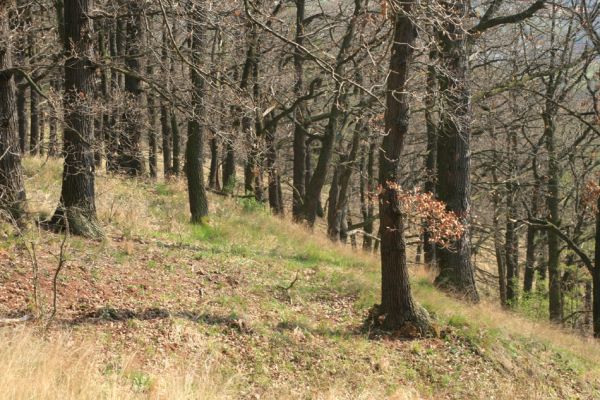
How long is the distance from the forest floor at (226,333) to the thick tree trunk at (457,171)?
590 mm

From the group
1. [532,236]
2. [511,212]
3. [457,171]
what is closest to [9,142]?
[457,171]

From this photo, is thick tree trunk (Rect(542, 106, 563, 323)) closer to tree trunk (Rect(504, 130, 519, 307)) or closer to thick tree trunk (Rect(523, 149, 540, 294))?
thick tree trunk (Rect(523, 149, 540, 294))

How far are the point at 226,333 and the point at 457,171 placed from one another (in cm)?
561

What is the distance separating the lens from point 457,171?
1078 cm

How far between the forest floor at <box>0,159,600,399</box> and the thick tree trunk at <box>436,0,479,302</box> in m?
0.59

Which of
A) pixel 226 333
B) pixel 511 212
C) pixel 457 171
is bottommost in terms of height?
pixel 226 333

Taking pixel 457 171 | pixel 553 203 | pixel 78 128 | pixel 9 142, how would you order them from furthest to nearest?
1. pixel 553 203
2. pixel 457 171
3. pixel 78 128
4. pixel 9 142

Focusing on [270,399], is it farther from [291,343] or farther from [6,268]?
[6,268]

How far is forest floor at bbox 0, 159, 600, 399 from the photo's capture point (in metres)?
5.28

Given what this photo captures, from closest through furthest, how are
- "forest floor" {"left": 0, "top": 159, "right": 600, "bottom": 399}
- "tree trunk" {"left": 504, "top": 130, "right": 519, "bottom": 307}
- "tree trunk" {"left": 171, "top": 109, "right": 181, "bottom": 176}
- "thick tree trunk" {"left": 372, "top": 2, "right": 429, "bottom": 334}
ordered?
"forest floor" {"left": 0, "top": 159, "right": 600, "bottom": 399}
"thick tree trunk" {"left": 372, "top": 2, "right": 429, "bottom": 334}
"tree trunk" {"left": 504, "top": 130, "right": 519, "bottom": 307}
"tree trunk" {"left": 171, "top": 109, "right": 181, "bottom": 176}

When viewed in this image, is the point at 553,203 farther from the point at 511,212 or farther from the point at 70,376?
the point at 70,376

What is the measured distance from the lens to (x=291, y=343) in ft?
24.9

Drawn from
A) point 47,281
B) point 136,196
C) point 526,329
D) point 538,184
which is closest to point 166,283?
point 47,281

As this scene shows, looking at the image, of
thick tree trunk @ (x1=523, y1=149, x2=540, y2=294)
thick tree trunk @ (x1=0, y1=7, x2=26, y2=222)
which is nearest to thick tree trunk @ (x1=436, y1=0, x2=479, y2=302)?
thick tree trunk @ (x1=523, y1=149, x2=540, y2=294)
